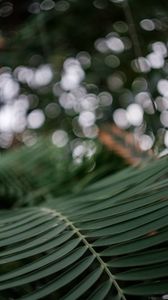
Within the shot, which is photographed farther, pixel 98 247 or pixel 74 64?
pixel 74 64

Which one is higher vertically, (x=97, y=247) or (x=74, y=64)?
(x=97, y=247)

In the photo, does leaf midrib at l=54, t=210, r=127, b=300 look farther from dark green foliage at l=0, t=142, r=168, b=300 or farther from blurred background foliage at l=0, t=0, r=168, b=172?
blurred background foliage at l=0, t=0, r=168, b=172

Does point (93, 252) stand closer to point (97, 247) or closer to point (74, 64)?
point (97, 247)

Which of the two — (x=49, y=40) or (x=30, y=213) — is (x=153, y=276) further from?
(x=49, y=40)

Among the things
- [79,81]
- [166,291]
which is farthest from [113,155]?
[79,81]

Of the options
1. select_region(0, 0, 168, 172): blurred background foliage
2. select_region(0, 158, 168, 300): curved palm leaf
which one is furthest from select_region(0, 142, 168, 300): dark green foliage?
select_region(0, 0, 168, 172): blurred background foliage

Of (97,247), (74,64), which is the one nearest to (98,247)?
(97,247)
